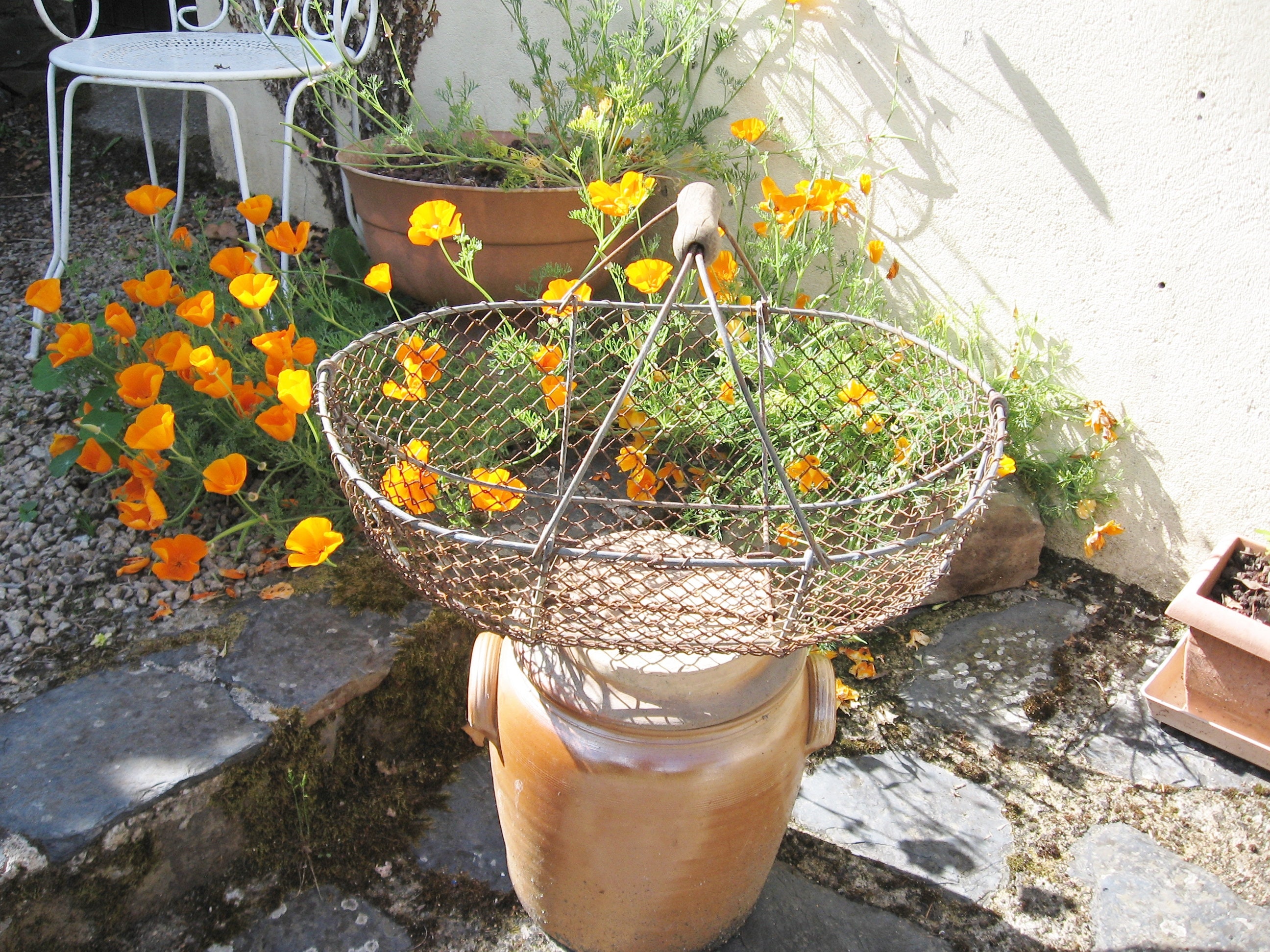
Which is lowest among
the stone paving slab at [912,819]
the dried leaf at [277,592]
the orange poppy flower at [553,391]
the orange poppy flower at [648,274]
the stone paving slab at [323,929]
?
the stone paving slab at [323,929]

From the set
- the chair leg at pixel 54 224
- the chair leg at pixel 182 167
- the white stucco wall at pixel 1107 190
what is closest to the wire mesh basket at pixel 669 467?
the white stucco wall at pixel 1107 190

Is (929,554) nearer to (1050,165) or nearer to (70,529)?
(1050,165)

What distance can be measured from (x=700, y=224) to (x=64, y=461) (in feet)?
5.82

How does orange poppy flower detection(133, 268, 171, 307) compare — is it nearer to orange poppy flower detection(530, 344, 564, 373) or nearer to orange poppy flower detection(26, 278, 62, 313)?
orange poppy flower detection(26, 278, 62, 313)

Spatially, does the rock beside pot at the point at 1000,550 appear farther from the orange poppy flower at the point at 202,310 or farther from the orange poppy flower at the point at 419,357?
the orange poppy flower at the point at 202,310

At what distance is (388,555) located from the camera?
117 cm

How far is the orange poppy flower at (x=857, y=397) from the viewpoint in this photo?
1.84 meters

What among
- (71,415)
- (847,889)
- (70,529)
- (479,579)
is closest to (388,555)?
(479,579)

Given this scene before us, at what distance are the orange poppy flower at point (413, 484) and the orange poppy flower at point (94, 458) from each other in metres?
0.73

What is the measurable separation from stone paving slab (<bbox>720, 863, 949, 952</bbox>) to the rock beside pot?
2.91 ft

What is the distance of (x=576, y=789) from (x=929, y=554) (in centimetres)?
63

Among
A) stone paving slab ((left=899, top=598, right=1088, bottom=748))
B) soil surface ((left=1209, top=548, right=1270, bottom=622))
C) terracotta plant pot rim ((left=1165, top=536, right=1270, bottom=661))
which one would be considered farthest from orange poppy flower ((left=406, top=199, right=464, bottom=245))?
soil surface ((left=1209, top=548, right=1270, bottom=622))

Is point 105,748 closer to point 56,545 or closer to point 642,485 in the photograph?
point 56,545

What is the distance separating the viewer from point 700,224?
3.40 ft
